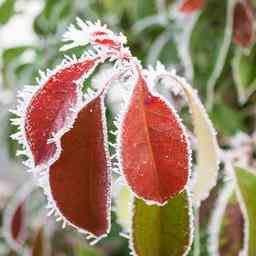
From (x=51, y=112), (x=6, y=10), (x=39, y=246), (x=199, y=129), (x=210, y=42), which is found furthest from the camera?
(x=210, y=42)

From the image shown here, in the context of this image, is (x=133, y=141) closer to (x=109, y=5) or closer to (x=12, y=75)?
(x=12, y=75)

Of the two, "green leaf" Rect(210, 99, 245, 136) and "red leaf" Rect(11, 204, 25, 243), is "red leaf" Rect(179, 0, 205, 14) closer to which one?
"green leaf" Rect(210, 99, 245, 136)

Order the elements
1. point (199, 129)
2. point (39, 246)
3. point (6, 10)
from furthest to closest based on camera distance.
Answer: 1. point (6, 10)
2. point (39, 246)
3. point (199, 129)

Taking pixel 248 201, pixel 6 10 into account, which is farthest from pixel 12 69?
pixel 248 201

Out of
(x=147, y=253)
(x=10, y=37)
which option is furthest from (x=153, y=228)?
(x=10, y=37)

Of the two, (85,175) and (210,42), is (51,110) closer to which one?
(85,175)

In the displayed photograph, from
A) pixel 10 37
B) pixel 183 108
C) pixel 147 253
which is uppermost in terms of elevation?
pixel 10 37
